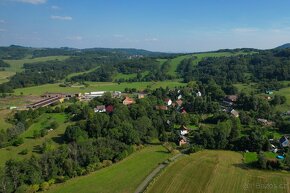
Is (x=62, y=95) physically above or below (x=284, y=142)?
below

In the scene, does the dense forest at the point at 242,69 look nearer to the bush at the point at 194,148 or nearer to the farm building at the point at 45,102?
the farm building at the point at 45,102

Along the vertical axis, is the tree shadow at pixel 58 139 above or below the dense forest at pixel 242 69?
below

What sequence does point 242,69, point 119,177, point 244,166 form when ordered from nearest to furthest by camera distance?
point 119,177 < point 244,166 < point 242,69

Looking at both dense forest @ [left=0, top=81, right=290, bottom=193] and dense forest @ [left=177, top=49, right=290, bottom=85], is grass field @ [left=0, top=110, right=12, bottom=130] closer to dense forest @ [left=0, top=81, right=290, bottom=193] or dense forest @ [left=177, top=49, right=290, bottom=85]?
dense forest @ [left=0, top=81, right=290, bottom=193]

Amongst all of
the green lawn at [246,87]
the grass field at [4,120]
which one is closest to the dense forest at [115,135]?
the grass field at [4,120]

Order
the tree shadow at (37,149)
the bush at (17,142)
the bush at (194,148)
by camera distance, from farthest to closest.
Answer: the bush at (17,142) < the tree shadow at (37,149) < the bush at (194,148)

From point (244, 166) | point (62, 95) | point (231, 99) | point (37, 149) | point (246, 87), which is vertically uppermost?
point (246, 87)

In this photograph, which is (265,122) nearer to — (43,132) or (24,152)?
(43,132)

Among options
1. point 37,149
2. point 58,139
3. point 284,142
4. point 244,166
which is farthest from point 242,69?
point 37,149
